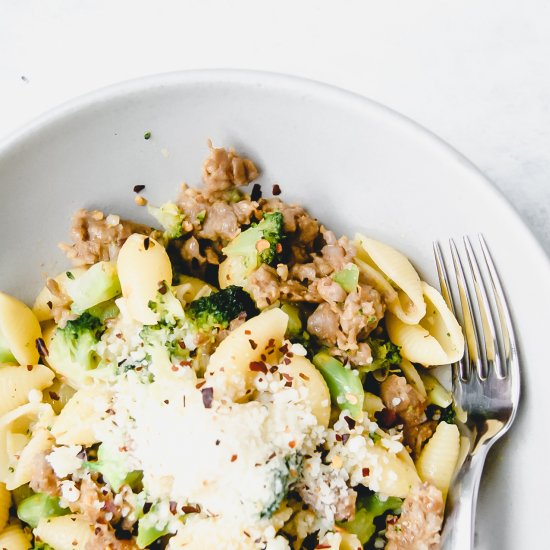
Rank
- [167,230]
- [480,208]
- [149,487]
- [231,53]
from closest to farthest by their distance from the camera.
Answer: [149,487] < [480,208] < [167,230] < [231,53]

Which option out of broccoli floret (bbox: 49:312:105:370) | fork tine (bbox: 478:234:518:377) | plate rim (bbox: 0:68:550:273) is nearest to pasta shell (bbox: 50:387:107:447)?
broccoli floret (bbox: 49:312:105:370)

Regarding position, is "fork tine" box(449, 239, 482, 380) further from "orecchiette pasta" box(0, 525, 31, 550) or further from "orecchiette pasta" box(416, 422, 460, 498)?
"orecchiette pasta" box(0, 525, 31, 550)

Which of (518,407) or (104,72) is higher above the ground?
(104,72)

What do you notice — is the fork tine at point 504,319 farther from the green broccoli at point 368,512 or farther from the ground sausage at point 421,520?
the green broccoli at point 368,512

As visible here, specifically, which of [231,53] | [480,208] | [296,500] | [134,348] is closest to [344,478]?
[296,500]

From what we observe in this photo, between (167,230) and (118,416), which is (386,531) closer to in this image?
(118,416)

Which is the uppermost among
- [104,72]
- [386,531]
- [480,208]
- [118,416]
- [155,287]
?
[104,72]

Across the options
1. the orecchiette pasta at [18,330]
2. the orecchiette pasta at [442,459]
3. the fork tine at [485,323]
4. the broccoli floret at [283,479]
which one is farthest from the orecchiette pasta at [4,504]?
the fork tine at [485,323]
